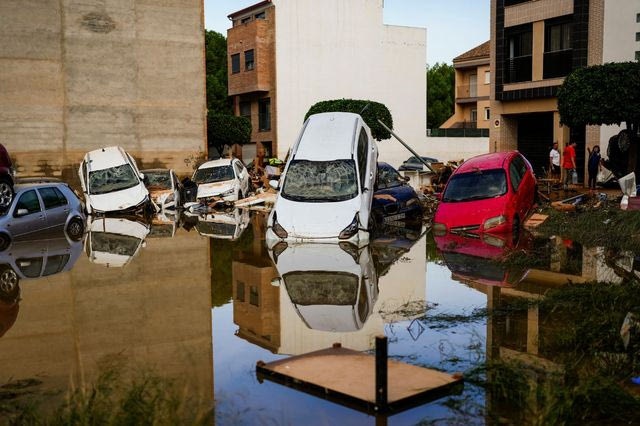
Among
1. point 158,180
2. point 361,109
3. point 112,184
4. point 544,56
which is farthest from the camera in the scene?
point 361,109

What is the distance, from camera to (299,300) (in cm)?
984

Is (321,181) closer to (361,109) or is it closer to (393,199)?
(393,199)

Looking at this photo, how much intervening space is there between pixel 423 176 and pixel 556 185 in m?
5.43

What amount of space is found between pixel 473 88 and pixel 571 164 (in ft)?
124

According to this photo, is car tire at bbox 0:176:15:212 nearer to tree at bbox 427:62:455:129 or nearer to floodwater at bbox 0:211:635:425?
floodwater at bbox 0:211:635:425

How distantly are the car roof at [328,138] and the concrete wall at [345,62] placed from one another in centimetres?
3565

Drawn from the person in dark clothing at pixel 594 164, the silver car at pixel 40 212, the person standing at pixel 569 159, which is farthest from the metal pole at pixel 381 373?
the person standing at pixel 569 159

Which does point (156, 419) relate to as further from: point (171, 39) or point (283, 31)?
point (283, 31)

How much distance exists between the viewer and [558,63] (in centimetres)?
3416

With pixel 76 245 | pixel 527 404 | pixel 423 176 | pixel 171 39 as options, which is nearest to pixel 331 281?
pixel 527 404

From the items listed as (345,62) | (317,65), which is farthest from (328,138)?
(345,62)

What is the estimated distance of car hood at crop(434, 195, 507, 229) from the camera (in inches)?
679

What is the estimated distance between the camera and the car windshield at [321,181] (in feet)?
54.9

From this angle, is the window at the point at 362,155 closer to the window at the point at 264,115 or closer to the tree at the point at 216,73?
the window at the point at 264,115
